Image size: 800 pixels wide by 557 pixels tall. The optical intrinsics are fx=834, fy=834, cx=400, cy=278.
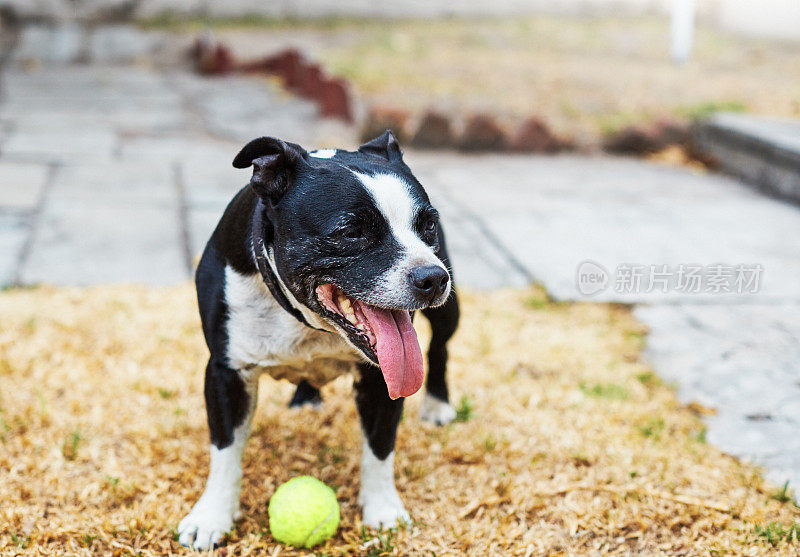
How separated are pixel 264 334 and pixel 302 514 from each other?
1.64 ft

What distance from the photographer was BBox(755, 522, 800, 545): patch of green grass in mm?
2369

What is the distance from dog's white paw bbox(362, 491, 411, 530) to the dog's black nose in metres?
0.76

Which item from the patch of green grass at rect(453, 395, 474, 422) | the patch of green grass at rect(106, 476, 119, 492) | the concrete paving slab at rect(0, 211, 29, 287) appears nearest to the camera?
the patch of green grass at rect(106, 476, 119, 492)

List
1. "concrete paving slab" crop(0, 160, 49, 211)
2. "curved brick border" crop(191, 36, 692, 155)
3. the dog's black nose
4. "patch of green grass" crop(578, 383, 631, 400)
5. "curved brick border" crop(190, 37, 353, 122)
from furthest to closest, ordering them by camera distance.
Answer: "curved brick border" crop(190, 37, 353, 122) → "curved brick border" crop(191, 36, 692, 155) → "concrete paving slab" crop(0, 160, 49, 211) → "patch of green grass" crop(578, 383, 631, 400) → the dog's black nose

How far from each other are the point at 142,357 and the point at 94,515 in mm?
1078

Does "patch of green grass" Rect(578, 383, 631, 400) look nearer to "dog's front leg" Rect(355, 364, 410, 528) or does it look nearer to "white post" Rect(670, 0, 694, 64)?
"dog's front leg" Rect(355, 364, 410, 528)

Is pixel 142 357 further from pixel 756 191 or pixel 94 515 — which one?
pixel 756 191

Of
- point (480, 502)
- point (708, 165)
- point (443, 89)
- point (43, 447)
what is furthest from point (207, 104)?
point (480, 502)

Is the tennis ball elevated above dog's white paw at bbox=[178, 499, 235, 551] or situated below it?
above

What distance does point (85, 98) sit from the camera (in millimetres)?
7883

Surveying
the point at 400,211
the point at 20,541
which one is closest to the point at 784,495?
the point at 400,211

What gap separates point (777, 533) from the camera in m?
2.38

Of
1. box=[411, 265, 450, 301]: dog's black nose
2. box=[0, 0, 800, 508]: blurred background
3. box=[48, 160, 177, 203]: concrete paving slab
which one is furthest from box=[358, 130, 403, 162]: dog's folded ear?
box=[48, 160, 177, 203]: concrete paving slab

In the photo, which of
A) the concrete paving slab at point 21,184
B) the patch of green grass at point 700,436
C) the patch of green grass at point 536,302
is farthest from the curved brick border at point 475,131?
the patch of green grass at point 700,436
